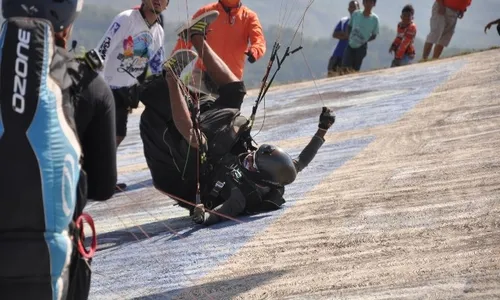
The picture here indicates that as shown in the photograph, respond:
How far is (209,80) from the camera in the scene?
23.7ft

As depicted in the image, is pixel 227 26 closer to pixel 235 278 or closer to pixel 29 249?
pixel 235 278

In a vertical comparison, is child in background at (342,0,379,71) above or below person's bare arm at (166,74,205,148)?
below

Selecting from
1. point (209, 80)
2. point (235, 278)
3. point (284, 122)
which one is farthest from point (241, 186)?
point (284, 122)

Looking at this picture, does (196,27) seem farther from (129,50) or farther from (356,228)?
(356,228)

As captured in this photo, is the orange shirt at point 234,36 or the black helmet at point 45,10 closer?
the black helmet at point 45,10

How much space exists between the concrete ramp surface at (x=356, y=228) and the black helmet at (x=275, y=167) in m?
0.19

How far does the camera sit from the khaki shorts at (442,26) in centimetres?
1429

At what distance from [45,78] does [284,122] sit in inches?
307

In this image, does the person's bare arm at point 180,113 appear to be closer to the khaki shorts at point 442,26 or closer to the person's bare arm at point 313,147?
the person's bare arm at point 313,147

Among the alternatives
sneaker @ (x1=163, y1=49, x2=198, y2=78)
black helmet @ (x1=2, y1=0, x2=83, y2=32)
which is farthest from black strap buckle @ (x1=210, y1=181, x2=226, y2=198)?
black helmet @ (x1=2, y1=0, x2=83, y2=32)

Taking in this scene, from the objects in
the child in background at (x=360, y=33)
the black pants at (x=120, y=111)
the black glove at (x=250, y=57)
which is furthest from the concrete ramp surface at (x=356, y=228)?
the child in background at (x=360, y=33)

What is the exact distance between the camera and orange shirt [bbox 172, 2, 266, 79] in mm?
8289

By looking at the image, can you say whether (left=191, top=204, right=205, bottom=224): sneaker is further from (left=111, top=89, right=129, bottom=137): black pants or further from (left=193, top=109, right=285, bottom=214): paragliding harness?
(left=111, top=89, right=129, bottom=137): black pants

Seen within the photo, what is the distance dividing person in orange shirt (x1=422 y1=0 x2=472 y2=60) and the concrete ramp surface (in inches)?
202
